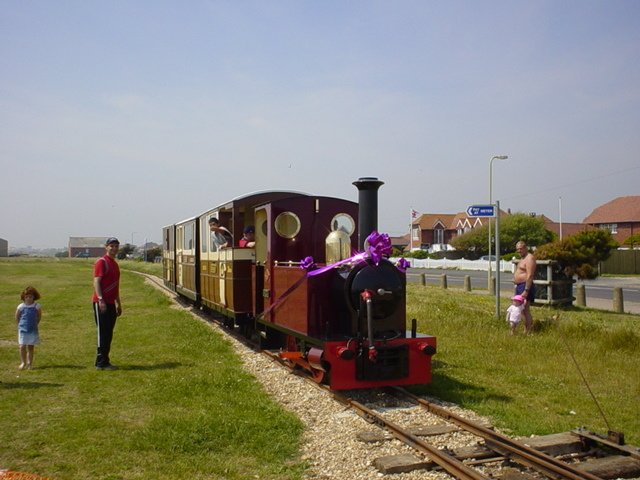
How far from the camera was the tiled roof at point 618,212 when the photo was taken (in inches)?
2467

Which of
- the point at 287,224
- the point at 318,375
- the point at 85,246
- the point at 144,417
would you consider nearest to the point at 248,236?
the point at 287,224

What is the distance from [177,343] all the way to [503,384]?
605 cm

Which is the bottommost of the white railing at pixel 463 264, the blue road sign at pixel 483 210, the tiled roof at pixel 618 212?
the white railing at pixel 463 264

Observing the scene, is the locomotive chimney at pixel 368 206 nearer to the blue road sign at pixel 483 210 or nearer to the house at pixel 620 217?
the blue road sign at pixel 483 210

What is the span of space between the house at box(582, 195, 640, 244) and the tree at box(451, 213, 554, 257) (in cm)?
683

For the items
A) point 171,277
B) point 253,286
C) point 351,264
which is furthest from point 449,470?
point 171,277

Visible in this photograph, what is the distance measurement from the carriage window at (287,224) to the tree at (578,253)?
9.17 m

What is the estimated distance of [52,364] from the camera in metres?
9.53

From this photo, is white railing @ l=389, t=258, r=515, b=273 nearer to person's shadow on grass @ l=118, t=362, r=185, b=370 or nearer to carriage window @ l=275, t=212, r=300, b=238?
carriage window @ l=275, t=212, r=300, b=238

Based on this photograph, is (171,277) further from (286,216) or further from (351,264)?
(351,264)

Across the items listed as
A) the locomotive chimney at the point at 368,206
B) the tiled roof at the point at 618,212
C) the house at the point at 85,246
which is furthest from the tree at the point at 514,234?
the house at the point at 85,246

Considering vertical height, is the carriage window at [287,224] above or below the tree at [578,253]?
A: above

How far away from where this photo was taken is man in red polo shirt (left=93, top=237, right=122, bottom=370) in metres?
9.11

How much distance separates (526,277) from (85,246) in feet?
515
